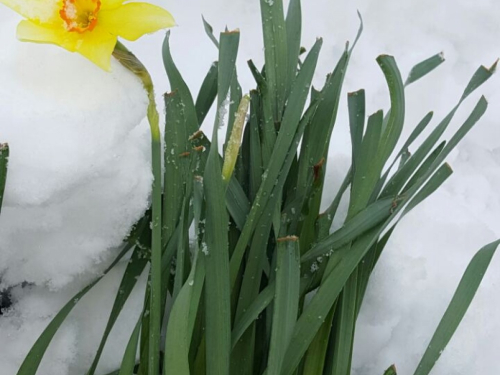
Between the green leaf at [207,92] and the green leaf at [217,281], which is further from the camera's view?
the green leaf at [207,92]

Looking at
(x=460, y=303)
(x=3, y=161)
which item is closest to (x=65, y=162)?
(x=3, y=161)

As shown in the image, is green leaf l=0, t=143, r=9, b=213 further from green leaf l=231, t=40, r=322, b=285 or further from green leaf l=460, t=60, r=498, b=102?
green leaf l=460, t=60, r=498, b=102

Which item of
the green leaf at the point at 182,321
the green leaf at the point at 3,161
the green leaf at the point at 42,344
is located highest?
the green leaf at the point at 3,161

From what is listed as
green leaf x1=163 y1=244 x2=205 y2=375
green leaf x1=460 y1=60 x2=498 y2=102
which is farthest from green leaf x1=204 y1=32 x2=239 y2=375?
green leaf x1=460 y1=60 x2=498 y2=102

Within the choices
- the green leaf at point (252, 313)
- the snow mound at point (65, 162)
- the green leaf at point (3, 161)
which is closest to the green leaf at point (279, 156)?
the green leaf at point (252, 313)

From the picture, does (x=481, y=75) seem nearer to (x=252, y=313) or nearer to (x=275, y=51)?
→ (x=275, y=51)

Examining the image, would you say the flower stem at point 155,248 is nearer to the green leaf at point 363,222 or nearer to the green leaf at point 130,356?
the green leaf at point 130,356

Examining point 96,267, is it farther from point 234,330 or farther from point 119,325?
point 234,330
